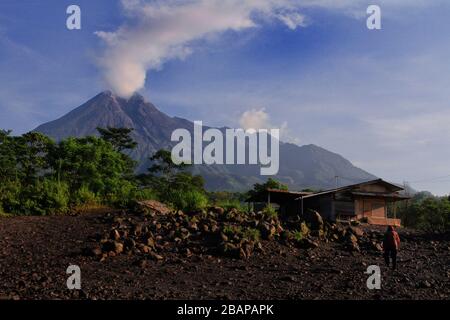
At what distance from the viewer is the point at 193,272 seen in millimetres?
9688

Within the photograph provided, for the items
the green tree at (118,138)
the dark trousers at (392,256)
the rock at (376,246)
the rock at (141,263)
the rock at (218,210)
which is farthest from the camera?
the green tree at (118,138)

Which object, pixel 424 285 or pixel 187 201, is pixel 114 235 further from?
pixel 424 285

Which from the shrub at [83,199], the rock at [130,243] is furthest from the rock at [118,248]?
the shrub at [83,199]

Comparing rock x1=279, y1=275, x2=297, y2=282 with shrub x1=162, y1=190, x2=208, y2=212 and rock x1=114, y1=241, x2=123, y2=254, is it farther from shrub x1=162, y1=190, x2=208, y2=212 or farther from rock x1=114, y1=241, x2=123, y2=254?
shrub x1=162, y1=190, x2=208, y2=212

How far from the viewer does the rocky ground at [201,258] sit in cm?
835

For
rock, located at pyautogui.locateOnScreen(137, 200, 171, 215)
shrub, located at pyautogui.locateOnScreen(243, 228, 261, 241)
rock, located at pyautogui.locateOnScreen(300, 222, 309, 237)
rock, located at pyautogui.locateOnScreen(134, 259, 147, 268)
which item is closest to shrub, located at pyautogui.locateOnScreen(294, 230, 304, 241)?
rock, located at pyautogui.locateOnScreen(300, 222, 309, 237)

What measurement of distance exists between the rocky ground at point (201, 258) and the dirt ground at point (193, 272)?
0.06 ft

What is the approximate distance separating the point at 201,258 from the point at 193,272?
102cm

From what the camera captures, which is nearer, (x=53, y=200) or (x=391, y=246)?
(x=391, y=246)

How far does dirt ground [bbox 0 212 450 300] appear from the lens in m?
8.13

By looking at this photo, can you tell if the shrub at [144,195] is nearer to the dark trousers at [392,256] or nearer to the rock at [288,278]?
the rock at [288,278]

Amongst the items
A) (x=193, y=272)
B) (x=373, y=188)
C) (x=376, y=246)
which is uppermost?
(x=373, y=188)

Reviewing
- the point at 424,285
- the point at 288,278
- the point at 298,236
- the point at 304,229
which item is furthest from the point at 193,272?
the point at 304,229
